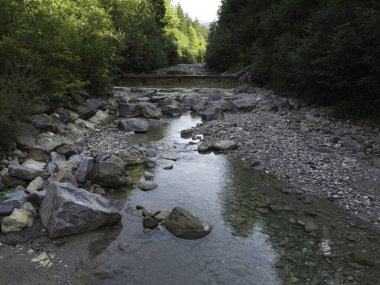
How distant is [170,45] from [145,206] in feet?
177

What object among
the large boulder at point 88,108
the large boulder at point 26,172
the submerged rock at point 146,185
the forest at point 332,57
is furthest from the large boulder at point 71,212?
the forest at point 332,57

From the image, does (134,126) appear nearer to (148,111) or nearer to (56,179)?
(148,111)

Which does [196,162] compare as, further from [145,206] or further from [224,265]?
[224,265]

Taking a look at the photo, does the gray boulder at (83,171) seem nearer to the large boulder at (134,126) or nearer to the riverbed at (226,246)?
the riverbed at (226,246)

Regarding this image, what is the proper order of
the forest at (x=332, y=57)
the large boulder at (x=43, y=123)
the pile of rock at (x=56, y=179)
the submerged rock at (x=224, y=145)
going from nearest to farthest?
the pile of rock at (x=56, y=179) < the large boulder at (x=43, y=123) < the submerged rock at (x=224, y=145) < the forest at (x=332, y=57)

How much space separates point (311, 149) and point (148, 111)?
10398 millimetres

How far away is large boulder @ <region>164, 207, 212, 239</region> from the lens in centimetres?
723

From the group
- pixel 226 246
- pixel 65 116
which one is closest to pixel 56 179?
pixel 226 246

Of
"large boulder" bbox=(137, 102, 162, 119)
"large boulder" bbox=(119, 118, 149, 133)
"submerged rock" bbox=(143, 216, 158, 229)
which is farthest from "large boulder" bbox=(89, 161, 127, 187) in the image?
"large boulder" bbox=(137, 102, 162, 119)

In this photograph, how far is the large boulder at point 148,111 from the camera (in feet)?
65.9

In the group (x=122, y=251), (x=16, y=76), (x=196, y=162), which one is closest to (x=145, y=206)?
(x=122, y=251)

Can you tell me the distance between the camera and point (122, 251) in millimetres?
6641

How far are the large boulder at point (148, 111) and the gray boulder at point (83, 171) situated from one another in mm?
10575

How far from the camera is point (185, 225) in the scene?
7.33 m
